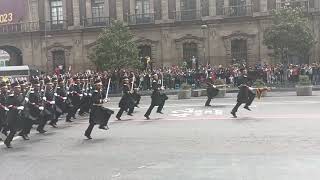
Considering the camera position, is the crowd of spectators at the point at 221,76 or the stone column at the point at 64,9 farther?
the stone column at the point at 64,9

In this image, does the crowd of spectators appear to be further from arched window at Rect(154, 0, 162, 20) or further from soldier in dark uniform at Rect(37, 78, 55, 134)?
soldier in dark uniform at Rect(37, 78, 55, 134)

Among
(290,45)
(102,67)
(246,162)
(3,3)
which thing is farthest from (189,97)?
(3,3)

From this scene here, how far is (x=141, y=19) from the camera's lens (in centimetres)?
5416

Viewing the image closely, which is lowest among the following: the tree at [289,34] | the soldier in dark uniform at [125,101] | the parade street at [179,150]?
the parade street at [179,150]

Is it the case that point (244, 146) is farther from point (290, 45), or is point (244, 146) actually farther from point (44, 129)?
point (290, 45)

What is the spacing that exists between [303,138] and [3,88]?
847 cm

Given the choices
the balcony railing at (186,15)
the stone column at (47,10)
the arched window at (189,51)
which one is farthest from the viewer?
the stone column at (47,10)

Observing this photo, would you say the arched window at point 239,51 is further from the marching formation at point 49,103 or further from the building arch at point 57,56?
the marching formation at point 49,103

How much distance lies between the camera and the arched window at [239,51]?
50.9m

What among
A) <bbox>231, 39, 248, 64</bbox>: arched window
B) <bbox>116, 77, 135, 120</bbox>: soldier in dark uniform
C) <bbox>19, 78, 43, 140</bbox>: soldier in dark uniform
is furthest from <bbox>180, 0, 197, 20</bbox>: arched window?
<bbox>19, 78, 43, 140</bbox>: soldier in dark uniform

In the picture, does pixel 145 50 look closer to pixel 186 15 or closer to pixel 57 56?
pixel 186 15

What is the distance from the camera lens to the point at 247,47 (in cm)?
5069

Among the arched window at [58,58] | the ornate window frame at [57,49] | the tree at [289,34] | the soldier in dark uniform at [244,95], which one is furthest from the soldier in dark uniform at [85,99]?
the arched window at [58,58]

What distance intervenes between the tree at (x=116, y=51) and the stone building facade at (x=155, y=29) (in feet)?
20.1
